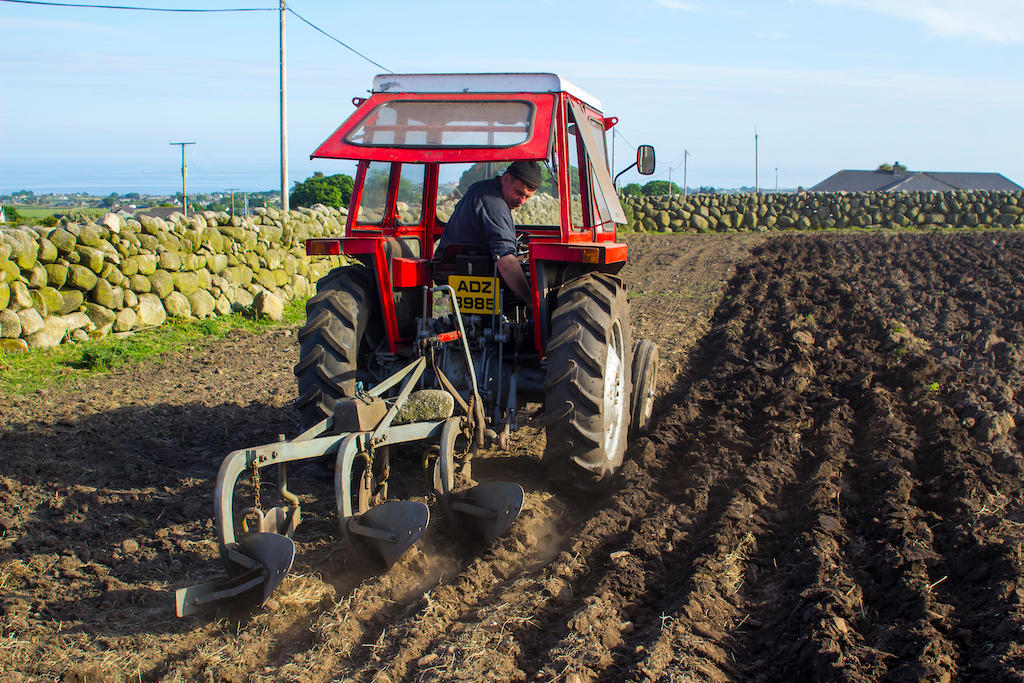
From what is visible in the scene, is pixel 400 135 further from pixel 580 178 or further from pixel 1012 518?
pixel 1012 518

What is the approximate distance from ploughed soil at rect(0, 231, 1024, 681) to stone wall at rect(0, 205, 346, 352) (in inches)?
56.1

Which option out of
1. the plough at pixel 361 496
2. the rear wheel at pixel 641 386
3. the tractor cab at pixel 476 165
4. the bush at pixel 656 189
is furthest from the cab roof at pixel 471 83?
the bush at pixel 656 189

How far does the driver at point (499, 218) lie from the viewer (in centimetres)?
490

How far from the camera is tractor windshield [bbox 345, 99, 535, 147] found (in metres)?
4.80

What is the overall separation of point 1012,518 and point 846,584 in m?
1.44

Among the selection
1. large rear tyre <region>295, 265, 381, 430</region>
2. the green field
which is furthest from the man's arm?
the green field

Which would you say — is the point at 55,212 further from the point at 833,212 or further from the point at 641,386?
the point at 833,212

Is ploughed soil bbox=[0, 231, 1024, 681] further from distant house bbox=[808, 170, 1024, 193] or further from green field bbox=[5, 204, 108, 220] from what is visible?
distant house bbox=[808, 170, 1024, 193]

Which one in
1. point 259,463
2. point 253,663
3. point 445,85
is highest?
point 445,85

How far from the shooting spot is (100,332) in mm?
9375

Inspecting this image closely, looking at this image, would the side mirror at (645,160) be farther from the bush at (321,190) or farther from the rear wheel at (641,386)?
the bush at (321,190)

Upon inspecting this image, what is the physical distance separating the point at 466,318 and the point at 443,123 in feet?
3.53

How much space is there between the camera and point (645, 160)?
5945mm

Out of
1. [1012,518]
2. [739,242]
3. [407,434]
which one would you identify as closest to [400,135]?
[407,434]
